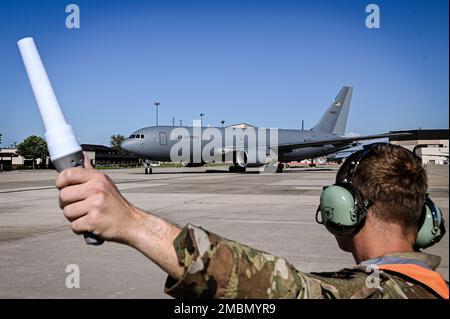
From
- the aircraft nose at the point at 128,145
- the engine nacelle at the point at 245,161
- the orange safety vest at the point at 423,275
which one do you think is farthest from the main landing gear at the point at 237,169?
the orange safety vest at the point at 423,275

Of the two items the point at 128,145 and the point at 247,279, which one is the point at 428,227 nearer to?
the point at 247,279

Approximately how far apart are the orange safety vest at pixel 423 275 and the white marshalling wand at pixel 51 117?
3.00 ft

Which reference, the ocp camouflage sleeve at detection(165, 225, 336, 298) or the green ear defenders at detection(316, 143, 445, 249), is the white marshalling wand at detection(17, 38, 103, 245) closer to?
the ocp camouflage sleeve at detection(165, 225, 336, 298)

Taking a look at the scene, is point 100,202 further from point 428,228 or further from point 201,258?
point 428,228

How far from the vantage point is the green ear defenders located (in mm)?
1600

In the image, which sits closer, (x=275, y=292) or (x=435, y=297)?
(x=275, y=292)

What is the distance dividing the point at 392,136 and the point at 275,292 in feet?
4.35

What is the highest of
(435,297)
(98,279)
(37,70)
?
(37,70)

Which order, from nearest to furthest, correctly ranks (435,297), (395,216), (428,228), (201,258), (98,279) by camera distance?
(201,258), (435,297), (395,216), (428,228), (98,279)

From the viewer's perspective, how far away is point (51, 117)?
1153mm

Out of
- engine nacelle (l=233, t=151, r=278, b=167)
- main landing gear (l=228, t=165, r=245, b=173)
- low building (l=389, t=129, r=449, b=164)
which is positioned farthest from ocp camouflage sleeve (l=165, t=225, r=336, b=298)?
main landing gear (l=228, t=165, r=245, b=173)

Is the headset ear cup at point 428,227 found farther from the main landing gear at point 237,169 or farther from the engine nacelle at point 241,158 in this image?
the main landing gear at point 237,169
